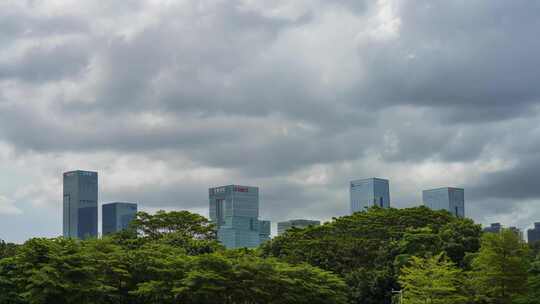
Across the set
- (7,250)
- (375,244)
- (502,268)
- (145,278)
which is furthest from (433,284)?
(7,250)

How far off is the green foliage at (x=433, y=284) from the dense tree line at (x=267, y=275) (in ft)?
0.25

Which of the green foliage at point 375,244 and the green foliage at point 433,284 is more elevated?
the green foliage at point 375,244

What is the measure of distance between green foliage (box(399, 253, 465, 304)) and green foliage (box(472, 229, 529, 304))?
2.26 meters

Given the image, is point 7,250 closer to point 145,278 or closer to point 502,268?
point 145,278

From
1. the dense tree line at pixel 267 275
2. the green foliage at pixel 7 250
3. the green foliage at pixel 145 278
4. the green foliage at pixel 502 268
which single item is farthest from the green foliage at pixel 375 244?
the green foliage at pixel 7 250

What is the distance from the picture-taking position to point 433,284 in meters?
67.1

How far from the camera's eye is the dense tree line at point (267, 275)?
6456cm

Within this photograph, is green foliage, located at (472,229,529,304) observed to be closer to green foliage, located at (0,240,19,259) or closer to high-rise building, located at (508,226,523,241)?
high-rise building, located at (508,226,523,241)

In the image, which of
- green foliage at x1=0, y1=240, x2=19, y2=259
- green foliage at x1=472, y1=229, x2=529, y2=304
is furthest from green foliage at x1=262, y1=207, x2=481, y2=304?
green foliage at x1=0, y1=240, x2=19, y2=259

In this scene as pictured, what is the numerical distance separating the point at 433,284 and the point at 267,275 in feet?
41.2

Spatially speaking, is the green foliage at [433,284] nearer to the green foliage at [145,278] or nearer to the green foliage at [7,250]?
the green foliage at [145,278]

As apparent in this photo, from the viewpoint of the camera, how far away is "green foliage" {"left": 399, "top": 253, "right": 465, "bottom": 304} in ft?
220

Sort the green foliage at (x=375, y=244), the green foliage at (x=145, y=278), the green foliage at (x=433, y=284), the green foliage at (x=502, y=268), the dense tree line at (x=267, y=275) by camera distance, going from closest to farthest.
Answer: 1. the green foliage at (x=145, y=278)
2. the dense tree line at (x=267, y=275)
3. the green foliage at (x=502, y=268)
4. the green foliage at (x=433, y=284)
5. the green foliage at (x=375, y=244)

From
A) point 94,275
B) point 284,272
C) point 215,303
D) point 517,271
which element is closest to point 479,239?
point 517,271
